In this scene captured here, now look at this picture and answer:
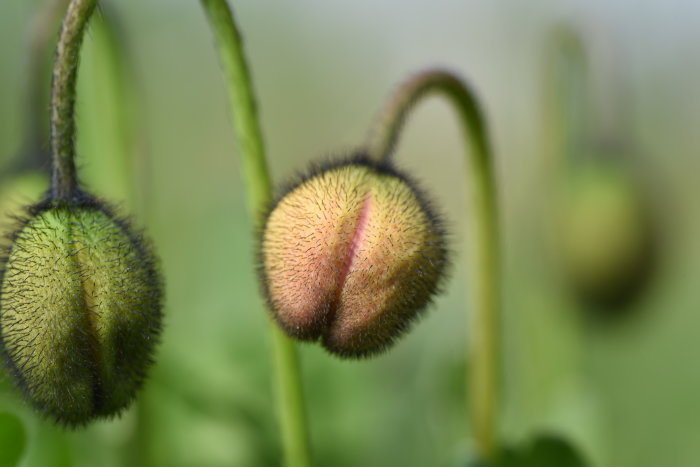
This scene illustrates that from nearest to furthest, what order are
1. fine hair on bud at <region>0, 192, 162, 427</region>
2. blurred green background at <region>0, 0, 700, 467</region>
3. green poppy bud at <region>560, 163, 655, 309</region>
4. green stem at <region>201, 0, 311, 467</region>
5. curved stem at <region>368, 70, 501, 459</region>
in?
fine hair on bud at <region>0, 192, 162, 427</region> < green stem at <region>201, 0, 311, 467</region> < curved stem at <region>368, 70, 501, 459</region> < blurred green background at <region>0, 0, 700, 467</region> < green poppy bud at <region>560, 163, 655, 309</region>

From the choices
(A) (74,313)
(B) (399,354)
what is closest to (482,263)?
(A) (74,313)

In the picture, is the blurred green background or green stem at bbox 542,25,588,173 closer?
the blurred green background

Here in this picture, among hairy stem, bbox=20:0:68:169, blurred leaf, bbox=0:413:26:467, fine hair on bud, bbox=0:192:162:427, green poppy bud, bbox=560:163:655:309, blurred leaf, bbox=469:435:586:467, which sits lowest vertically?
blurred leaf, bbox=469:435:586:467

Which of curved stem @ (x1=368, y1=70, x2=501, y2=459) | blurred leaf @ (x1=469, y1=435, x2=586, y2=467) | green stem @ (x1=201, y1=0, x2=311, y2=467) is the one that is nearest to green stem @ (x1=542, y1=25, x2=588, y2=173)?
curved stem @ (x1=368, y1=70, x2=501, y2=459)

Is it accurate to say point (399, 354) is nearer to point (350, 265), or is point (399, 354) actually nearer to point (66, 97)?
point (350, 265)

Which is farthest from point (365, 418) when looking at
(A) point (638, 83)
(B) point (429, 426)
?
(A) point (638, 83)

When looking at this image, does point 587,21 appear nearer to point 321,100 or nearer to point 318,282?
point 318,282

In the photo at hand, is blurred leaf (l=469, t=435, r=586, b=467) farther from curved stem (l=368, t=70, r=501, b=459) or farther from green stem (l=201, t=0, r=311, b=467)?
green stem (l=201, t=0, r=311, b=467)
